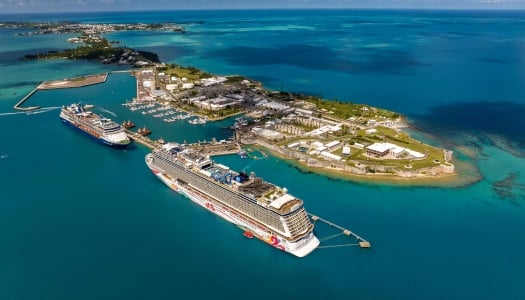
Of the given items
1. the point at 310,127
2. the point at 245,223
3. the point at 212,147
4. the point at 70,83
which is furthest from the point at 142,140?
the point at 70,83

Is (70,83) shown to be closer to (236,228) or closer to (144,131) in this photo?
(144,131)

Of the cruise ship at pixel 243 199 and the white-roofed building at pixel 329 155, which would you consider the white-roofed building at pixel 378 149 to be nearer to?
the white-roofed building at pixel 329 155

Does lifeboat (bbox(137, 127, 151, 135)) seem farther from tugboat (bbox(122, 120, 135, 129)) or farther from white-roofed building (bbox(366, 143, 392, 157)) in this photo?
white-roofed building (bbox(366, 143, 392, 157))

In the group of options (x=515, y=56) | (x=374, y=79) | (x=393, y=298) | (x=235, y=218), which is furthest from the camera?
(x=515, y=56)

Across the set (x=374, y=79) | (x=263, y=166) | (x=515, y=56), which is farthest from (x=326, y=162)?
(x=515, y=56)

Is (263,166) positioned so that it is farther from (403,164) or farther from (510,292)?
(510,292)

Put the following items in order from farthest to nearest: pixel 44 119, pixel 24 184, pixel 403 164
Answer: pixel 44 119, pixel 403 164, pixel 24 184

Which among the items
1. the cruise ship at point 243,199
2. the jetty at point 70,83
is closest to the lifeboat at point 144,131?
the cruise ship at point 243,199
